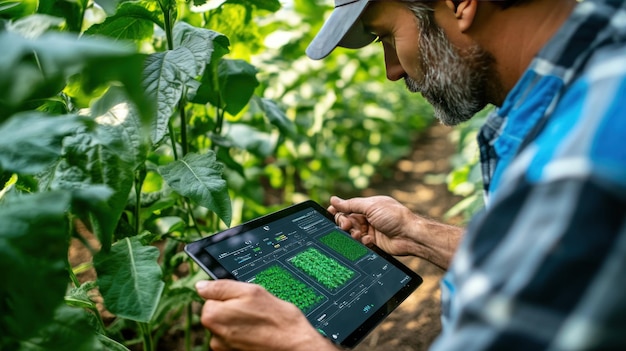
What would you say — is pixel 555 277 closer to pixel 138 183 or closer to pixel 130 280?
pixel 130 280

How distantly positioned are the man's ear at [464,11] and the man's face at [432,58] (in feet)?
0.12

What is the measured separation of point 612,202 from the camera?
0.58 m

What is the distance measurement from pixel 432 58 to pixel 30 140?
861 mm

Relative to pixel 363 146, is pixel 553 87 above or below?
above

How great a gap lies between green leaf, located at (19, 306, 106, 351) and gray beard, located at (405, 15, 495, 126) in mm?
916

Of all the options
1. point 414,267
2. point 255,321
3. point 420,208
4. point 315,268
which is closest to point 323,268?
point 315,268

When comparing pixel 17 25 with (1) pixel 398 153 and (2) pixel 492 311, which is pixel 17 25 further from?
(1) pixel 398 153

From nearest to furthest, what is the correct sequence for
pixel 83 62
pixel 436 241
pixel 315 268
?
1. pixel 83 62
2. pixel 315 268
3. pixel 436 241

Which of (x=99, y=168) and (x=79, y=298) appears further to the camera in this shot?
(x=79, y=298)

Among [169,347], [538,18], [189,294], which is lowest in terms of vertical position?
[169,347]

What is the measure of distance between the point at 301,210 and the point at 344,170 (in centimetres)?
229

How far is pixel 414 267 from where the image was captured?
111 inches

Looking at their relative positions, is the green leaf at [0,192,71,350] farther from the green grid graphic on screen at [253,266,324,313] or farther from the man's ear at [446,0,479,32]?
the man's ear at [446,0,479,32]

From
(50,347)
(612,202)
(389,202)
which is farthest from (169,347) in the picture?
(612,202)
